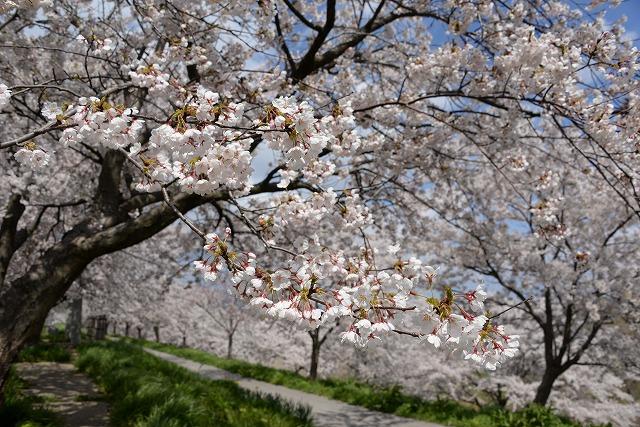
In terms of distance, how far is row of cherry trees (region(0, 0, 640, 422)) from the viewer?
2.25 meters

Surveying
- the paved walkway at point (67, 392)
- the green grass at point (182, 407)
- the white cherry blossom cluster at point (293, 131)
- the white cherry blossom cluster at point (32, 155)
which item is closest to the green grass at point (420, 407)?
the green grass at point (182, 407)

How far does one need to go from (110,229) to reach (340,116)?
10.1 feet

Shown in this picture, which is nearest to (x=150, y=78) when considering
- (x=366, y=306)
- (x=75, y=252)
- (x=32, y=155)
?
(x=32, y=155)

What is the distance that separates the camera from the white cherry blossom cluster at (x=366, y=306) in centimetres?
204

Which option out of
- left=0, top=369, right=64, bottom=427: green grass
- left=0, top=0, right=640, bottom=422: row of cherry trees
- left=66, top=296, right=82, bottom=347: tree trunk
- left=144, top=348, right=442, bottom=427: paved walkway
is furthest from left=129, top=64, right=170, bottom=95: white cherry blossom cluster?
left=66, top=296, right=82, bottom=347: tree trunk

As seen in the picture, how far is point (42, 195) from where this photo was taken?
816 centimetres

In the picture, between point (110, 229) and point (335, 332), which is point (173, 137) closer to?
point (110, 229)

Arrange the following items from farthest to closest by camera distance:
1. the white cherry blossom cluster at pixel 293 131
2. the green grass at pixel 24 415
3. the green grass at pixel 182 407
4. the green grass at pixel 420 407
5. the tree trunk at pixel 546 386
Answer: the tree trunk at pixel 546 386
the green grass at pixel 420 407
the green grass at pixel 182 407
the green grass at pixel 24 415
the white cherry blossom cluster at pixel 293 131

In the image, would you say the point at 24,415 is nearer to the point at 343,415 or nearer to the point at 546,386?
the point at 343,415

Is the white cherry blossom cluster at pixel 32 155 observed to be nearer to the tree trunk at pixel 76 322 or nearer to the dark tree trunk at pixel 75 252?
the dark tree trunk at pixel 75 252

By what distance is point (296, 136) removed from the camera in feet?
7.31

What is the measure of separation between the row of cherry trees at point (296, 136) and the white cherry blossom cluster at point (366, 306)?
1 cm

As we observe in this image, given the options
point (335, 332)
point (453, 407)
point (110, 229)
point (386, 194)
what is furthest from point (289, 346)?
point (110, 229)

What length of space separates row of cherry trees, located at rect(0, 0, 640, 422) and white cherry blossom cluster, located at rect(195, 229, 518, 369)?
1 centimetres
